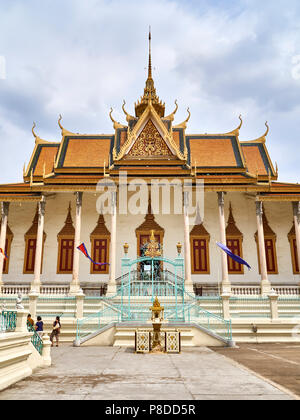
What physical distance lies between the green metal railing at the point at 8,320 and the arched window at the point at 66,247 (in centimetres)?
1269

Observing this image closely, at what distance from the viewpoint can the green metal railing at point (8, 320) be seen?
587 cm

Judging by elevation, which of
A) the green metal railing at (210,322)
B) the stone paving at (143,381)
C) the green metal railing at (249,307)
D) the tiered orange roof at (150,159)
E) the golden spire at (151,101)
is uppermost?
the golden spire at (151,101)

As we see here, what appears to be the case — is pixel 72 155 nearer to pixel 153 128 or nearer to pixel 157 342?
pixel 153 128

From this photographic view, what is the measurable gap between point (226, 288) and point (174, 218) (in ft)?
17.0

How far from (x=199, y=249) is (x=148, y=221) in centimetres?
329

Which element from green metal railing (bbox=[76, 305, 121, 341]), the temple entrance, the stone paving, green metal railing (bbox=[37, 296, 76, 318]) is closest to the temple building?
the temple entrance

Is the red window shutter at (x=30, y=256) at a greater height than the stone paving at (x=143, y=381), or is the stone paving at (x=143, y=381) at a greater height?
the red window shutter at (x=30, y=256)

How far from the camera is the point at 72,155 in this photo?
73.0ft

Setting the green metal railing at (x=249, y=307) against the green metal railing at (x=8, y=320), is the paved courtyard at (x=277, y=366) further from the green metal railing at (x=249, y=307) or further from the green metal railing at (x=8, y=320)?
the green metal railing at (x=8, y=320)

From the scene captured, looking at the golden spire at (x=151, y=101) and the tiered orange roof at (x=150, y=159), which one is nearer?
the tiered orange roof at (x=150, y=159)

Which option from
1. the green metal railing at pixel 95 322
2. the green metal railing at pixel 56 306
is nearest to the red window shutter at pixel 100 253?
the green metal railing at pixel 56 306

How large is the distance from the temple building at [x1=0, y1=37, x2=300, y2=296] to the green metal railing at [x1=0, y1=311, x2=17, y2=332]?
1054cm

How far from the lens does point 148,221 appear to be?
19.9 metres
